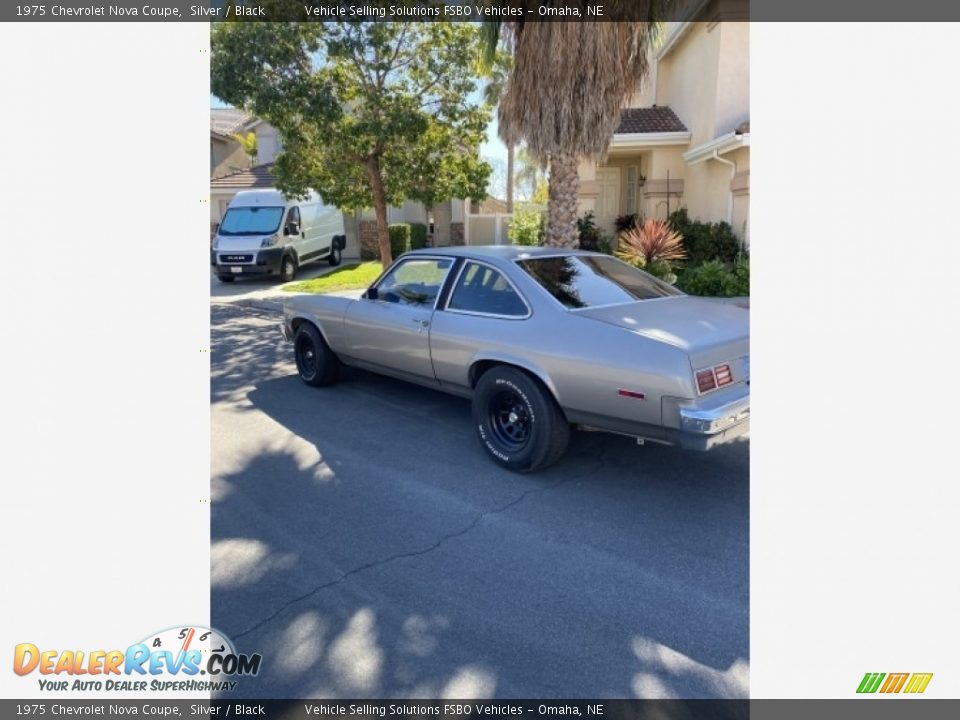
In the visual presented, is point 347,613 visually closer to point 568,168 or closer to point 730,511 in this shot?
point 730,511

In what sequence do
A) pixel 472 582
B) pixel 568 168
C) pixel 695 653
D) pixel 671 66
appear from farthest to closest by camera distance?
A: pixel 671 66
pixel 568 168
pixel 472 582
pixel 695 653

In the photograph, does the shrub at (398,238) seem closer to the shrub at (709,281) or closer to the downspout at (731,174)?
the downspout at (731,174)

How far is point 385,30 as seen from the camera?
1046 cm

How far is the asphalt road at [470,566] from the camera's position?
240 cm

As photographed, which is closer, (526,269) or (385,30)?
(526,269)

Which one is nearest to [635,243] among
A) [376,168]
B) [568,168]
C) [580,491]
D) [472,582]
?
[568,168]

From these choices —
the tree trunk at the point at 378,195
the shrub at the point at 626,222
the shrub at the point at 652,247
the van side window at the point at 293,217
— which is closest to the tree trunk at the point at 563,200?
the shrub at the point at 652,247

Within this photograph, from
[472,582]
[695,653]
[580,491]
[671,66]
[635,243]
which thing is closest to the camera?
[695,653]

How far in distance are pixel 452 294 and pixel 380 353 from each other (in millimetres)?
983

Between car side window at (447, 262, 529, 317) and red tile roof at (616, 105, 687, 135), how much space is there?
37.6 ft

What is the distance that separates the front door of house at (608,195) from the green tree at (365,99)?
5055mm

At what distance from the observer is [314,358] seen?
6.20 metres

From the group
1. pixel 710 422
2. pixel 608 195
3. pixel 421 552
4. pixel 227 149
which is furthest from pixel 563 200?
pixel 227 149

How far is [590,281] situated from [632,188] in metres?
13.3
